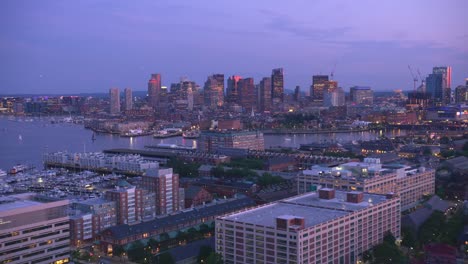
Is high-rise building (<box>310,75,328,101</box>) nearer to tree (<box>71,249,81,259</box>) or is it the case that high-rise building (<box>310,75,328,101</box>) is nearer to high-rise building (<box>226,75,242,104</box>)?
high-rise building (<box>226,75,242,104</box>)

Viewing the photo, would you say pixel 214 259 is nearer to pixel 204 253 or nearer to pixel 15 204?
pixel 204 253

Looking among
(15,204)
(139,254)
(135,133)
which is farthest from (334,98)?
(15,204)

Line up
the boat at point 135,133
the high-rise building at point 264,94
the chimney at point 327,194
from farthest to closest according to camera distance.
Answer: the high-rise building at point 264,94, the boat at point 135,133, the chimney at point 327,194

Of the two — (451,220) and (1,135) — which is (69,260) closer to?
(451,220)

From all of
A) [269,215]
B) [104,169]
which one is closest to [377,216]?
[269,215]

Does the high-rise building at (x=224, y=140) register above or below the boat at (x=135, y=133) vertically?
above

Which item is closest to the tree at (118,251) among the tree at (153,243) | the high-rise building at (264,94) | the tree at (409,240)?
the tree at (153,243)

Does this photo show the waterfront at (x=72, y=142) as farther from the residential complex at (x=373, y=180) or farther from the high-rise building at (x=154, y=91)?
the high-rise building at (x=154, y=91)
